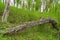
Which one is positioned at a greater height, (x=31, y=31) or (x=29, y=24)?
(x=29, y=24)

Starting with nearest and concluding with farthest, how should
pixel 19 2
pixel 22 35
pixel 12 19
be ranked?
1. pixel 22 35
2. pixel 12 19
3. pixel 19 2

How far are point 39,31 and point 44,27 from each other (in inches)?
20.5

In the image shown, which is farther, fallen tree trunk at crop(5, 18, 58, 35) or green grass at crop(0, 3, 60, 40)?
green grass at crop(0, 3, 60, 40)

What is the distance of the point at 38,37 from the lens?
11523 millimetres

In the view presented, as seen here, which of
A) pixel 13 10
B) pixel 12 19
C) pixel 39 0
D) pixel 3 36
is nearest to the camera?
pixel 3 36

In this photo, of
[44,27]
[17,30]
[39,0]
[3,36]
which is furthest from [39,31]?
[39,0]

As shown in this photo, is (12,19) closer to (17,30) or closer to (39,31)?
(39,31)

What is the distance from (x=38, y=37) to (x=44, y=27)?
5.22 feet

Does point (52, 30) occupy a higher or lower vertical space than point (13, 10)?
lower

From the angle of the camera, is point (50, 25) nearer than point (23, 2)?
Yes

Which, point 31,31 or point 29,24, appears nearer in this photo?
point 29,24

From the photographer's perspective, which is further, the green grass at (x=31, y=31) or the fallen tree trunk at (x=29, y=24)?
the green grass at (x=31, y=31)

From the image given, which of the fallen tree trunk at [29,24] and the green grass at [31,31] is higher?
the fallen tree trunk at [29,24]

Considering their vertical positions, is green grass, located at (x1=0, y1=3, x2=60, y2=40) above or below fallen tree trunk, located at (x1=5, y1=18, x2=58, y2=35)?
below
